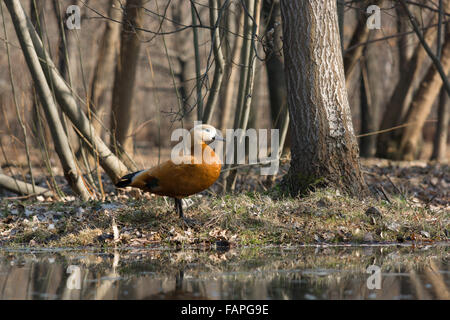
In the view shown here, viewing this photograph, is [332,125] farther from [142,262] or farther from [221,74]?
[142,262]

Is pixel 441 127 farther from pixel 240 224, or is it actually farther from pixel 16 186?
pixel 16 186

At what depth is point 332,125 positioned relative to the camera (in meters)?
8.58

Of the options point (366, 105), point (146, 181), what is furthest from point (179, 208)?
point (366, 105)

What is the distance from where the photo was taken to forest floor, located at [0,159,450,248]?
7500 mm

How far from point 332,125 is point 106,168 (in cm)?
407

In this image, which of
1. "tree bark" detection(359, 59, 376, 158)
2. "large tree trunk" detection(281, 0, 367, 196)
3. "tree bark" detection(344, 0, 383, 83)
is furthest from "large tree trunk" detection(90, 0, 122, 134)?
"large tree trunk" detection(281, 0, 367, 196)

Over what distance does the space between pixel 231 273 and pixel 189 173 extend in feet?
6.09

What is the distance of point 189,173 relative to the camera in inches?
284

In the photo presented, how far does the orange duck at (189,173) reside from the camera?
7.19 meters

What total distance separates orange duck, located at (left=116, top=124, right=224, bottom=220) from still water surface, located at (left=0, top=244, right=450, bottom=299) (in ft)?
2.54

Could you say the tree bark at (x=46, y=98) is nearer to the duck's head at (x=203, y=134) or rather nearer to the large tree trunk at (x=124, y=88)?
the duck's head at (x=203, y=134)

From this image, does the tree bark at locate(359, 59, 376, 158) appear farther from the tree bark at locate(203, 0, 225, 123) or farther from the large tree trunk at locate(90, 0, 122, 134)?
the tree bark at locate(203, 0, 225, 123)
